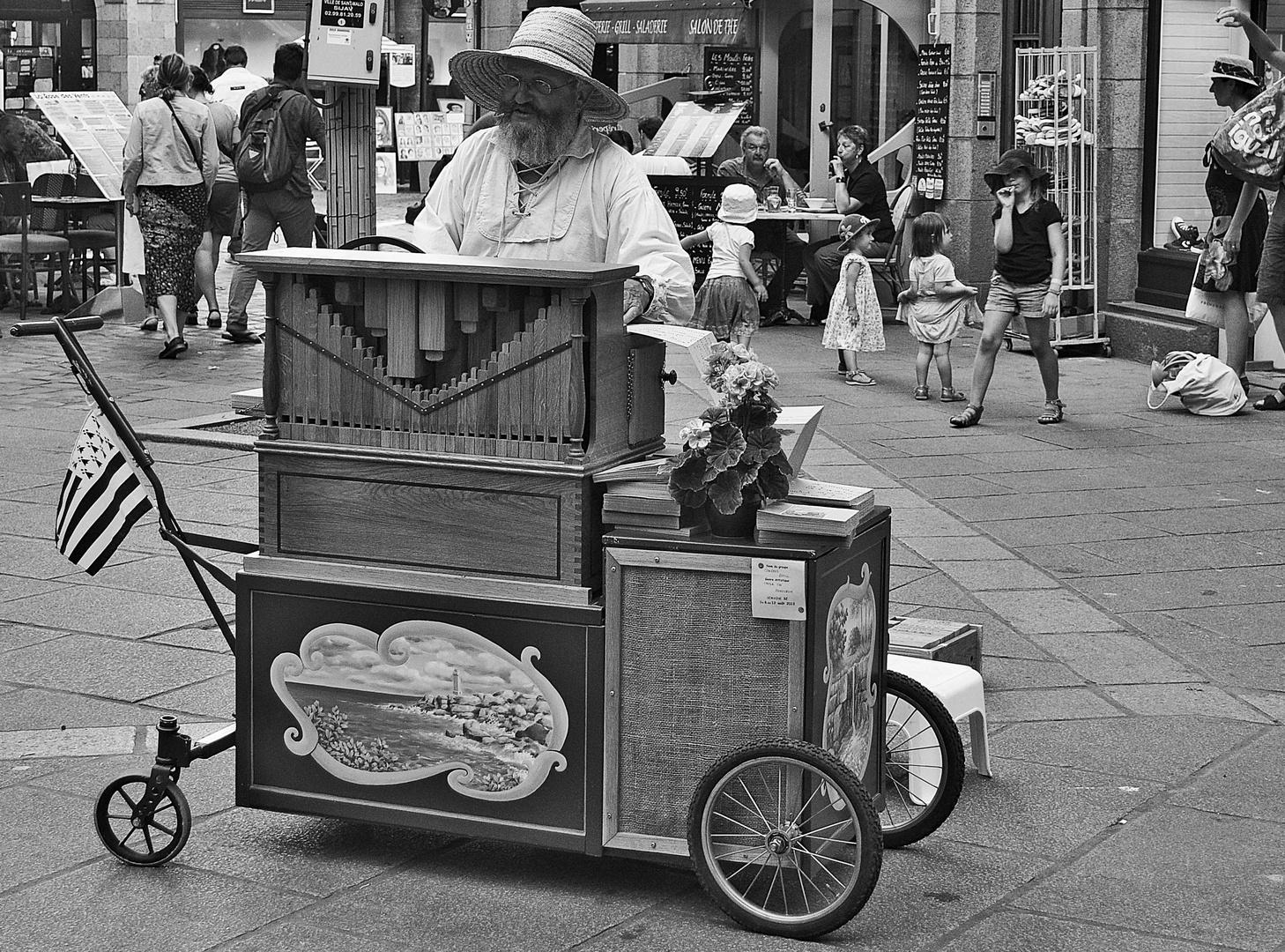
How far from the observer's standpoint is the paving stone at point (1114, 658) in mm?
5613

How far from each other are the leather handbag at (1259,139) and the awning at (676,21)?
784cm

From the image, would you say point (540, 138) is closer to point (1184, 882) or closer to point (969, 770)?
point (969, 770)

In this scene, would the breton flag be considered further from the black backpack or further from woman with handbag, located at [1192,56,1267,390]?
woman with handbag, located at [1192,56,1267,390]

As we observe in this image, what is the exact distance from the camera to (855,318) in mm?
11945

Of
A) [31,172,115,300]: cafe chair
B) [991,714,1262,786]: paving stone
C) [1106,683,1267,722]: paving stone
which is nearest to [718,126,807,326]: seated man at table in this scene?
[31,172,115,300]: cafe chair

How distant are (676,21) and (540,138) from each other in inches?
539

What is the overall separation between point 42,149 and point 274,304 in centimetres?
1338

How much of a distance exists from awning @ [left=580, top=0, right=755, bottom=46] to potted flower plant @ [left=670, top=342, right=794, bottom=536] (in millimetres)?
14268

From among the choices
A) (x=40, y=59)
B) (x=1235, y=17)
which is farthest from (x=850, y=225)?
(x=40, y=59)

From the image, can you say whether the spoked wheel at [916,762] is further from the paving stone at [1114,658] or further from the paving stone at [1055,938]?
the paving stone at [1114,658]

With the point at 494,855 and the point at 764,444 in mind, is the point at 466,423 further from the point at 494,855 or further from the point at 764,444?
the point at 494,855

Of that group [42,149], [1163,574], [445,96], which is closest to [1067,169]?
[1163,574]

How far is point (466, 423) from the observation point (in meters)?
3.98

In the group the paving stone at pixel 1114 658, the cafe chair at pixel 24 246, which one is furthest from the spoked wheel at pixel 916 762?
the cafe chair at pixel 24 246
